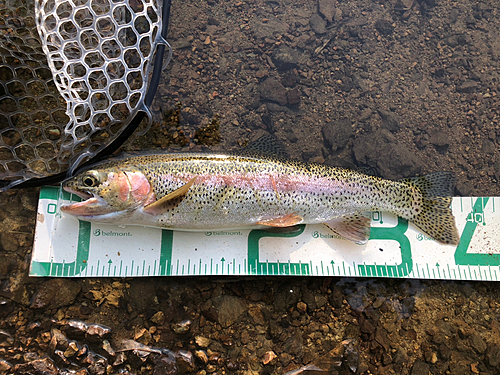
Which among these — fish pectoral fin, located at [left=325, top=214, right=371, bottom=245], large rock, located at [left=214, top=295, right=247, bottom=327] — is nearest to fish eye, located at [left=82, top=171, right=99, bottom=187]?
large rock, located at [left=214, top=295, right=247, bottom=327]

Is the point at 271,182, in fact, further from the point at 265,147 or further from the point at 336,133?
the point at 336,133

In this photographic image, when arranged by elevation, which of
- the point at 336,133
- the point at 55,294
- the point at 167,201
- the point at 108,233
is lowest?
the point at 55,294

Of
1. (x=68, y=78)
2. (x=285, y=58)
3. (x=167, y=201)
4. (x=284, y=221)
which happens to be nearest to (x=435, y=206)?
(x=284, y=221)

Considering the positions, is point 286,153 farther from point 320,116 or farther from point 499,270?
point 499,270

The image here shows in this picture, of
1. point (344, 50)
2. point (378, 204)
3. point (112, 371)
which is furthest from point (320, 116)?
point (112, 371)

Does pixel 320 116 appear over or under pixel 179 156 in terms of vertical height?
over

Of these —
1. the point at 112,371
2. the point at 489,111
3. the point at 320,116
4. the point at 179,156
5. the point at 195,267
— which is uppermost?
the point at 489,111

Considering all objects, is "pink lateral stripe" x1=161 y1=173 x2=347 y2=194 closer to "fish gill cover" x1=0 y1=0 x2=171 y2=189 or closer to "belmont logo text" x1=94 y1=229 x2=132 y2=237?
"belmont logo text" x1=94 y1=229 x2=132 y2=237
